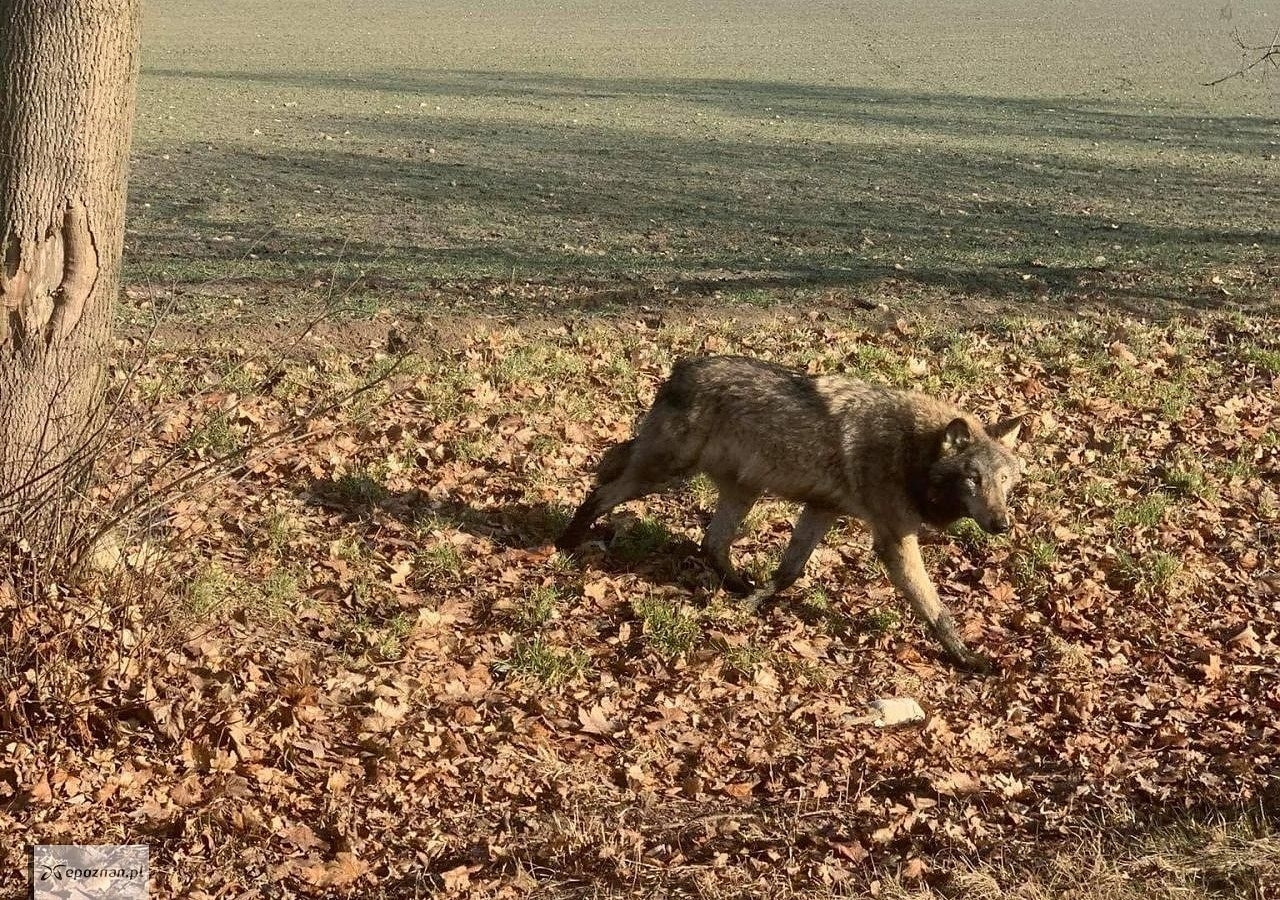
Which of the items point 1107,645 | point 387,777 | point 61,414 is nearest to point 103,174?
point 61,414

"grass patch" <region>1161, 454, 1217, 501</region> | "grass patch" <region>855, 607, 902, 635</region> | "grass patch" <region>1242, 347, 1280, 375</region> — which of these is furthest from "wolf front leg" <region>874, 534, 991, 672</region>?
"grass patch" <region>1242, 347, 1280, 375</region>

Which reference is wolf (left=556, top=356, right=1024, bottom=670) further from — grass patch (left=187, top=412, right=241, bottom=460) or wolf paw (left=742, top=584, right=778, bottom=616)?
grass patch (left=187, top=412, right=241, bottom=460)

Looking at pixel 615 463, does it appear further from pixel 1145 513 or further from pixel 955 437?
pixel 1145 513

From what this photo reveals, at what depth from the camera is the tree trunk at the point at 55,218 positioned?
6160 millimetres

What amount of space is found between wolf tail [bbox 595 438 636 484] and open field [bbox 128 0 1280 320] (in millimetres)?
2703

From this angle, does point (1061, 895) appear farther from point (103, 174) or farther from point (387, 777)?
point (103, 174)

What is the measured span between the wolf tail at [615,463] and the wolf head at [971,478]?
201cm

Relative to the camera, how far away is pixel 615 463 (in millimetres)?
8695

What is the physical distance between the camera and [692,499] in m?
9.70

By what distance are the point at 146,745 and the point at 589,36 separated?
4825 centimetres

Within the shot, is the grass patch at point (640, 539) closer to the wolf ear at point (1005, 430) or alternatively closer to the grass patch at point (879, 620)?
the grass patch at point (879, 620)

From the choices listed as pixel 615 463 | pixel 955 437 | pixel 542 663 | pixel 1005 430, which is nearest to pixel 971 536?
pixel 1005 430

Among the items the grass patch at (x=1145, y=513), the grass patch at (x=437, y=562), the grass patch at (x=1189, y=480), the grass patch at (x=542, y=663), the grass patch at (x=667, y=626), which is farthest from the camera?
the grass patch at (x=1189, y=480)

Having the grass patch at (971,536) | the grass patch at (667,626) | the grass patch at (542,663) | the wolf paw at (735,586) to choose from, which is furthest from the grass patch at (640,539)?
the grass patch at (971,536)
